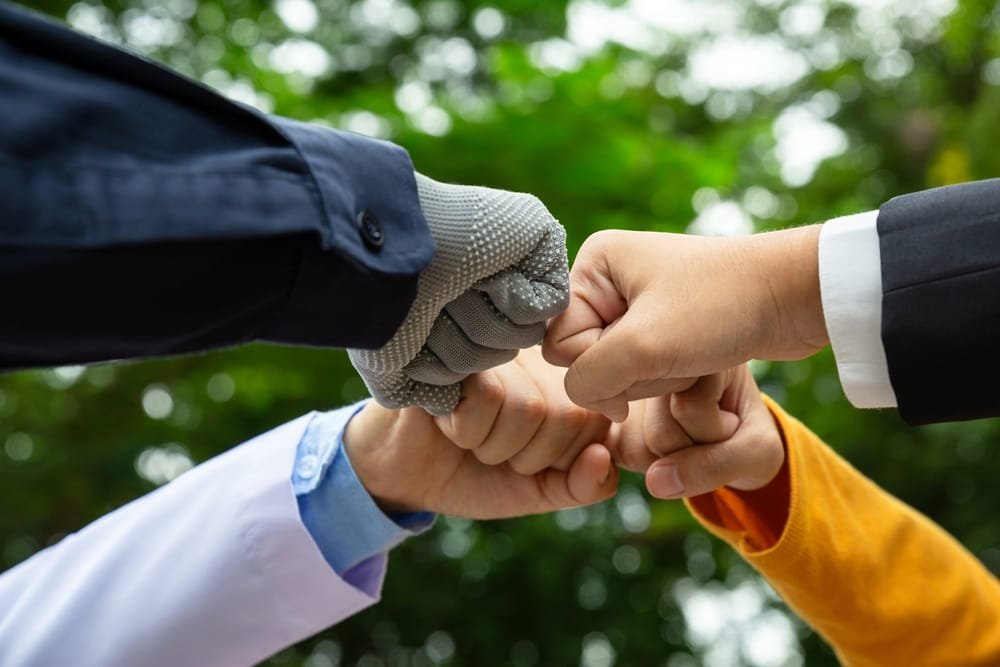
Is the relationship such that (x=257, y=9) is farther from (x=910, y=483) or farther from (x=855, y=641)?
(x=855, y=641)

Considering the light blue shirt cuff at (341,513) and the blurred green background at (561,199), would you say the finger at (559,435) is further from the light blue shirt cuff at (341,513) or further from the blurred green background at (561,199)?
the blurred green background at (561,199)

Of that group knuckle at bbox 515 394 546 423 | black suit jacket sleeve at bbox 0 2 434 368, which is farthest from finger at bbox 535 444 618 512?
black suit jacket sleeve at bbox 0 2 434 368

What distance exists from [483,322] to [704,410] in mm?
348

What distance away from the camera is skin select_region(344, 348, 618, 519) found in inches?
56.6

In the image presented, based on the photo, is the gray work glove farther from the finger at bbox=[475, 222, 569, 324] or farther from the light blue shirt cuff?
the light blue shirt cuff

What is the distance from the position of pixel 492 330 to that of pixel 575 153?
2.42m

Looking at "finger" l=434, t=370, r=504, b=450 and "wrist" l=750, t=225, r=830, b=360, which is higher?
"wrist" l=750, t=225, r=830, b=360

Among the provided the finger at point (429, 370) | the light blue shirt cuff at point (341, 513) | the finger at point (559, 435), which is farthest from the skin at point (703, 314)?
the light blue shirt cuff at point (341, 513)

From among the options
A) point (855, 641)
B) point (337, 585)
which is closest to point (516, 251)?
point (337, 585)

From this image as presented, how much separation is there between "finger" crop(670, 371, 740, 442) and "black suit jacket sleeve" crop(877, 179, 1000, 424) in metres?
0.29

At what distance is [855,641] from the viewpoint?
1682 millimetres

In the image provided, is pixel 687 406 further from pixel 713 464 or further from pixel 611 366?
pixel 611 366

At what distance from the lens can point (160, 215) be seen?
815 mm

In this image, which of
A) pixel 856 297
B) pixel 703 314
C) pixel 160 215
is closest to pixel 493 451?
pixel 703 314
